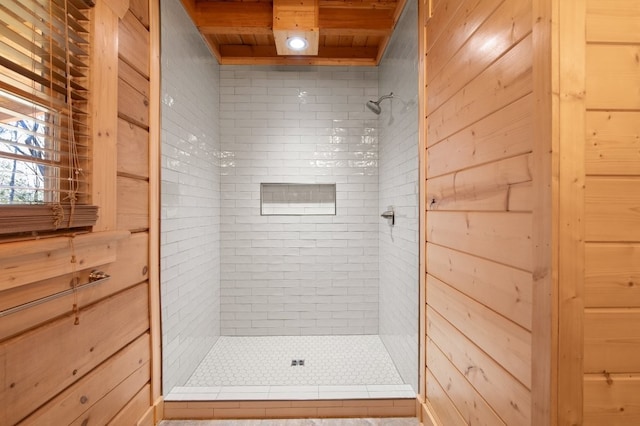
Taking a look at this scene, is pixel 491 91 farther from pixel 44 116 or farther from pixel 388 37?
pixel 388 37

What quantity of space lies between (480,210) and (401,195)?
95 cm

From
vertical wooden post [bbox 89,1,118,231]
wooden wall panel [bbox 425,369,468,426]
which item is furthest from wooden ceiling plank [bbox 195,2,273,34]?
wooden wall panel [bbox 425,369,468,426]

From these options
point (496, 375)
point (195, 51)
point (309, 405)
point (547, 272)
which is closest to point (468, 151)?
point (547, 272)

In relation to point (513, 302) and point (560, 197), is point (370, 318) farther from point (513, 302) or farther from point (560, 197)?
point (560, 197)

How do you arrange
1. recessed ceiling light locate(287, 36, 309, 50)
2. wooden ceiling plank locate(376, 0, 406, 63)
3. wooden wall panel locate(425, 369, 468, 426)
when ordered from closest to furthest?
wooden wall panel locate(425, 369, 468, 426)
wooden ceiling plank locate(376, 0, 406, 63)
recessed ceiling light locate(287, 36, 309, 50)

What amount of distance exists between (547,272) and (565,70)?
0.49 metres

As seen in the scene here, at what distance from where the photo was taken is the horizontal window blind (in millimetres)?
784

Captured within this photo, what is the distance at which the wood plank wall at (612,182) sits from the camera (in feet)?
2.36

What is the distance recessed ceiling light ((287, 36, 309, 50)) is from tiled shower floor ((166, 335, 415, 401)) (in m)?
2.29

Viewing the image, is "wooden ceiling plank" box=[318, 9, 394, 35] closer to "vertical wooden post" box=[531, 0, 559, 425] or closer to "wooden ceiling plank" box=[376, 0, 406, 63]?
"wooden ceiling plank" box=[376, 0, 406, 63]

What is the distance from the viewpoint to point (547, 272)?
28.2 inches

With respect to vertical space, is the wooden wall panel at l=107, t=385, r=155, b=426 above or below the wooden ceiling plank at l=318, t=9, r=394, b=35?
below

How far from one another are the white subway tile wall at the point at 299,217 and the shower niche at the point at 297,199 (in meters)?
A: 0.06

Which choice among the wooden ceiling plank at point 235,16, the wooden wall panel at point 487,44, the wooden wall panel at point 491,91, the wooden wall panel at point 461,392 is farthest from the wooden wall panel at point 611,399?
the wooden ceiling plank at point 235,16
